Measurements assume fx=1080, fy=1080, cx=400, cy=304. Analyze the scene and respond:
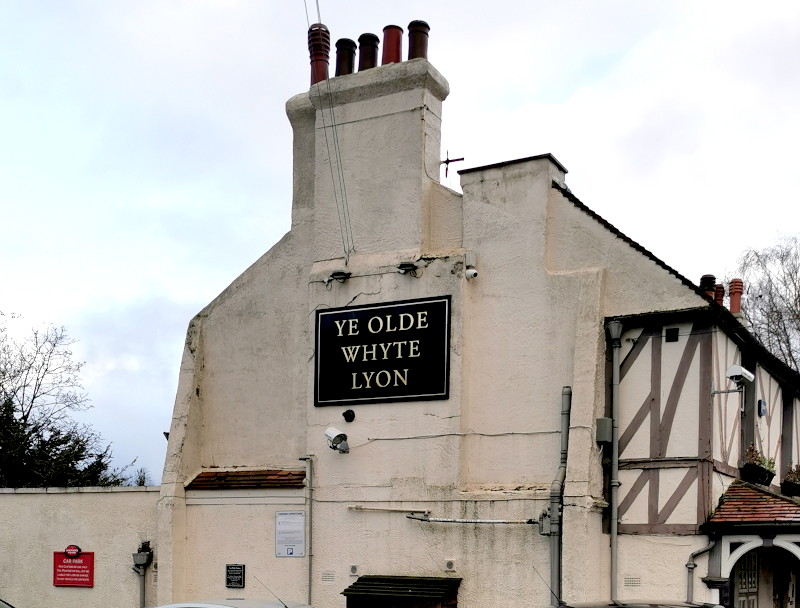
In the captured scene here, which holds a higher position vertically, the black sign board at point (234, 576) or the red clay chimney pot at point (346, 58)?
the red clay chimney pot at point (346, 58)

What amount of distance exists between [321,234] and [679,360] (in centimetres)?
584

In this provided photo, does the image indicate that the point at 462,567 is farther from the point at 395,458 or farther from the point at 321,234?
the point at 321,234

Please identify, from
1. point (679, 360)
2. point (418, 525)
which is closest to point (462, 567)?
point (418, 525)

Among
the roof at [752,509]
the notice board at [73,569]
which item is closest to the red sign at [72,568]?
the notice board at [73,569]

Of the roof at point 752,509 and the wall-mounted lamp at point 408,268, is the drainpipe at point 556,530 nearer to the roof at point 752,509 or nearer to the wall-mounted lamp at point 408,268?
the roof at point 752,509

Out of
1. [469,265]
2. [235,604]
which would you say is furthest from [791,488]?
[235,604]

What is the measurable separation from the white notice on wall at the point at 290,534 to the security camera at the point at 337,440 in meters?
1.20

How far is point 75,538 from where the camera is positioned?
18469mm

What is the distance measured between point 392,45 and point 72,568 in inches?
404

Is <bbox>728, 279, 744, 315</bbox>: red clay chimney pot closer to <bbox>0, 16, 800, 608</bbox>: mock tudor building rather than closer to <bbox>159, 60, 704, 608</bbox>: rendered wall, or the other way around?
<bbox>0, 16, 800, 608</bbox>: mock tudor building

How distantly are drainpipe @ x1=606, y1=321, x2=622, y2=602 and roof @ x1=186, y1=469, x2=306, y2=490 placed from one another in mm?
4721

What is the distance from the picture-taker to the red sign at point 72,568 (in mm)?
18219

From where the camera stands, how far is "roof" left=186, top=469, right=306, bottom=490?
16.5 metres

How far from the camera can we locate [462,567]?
1486 cm
